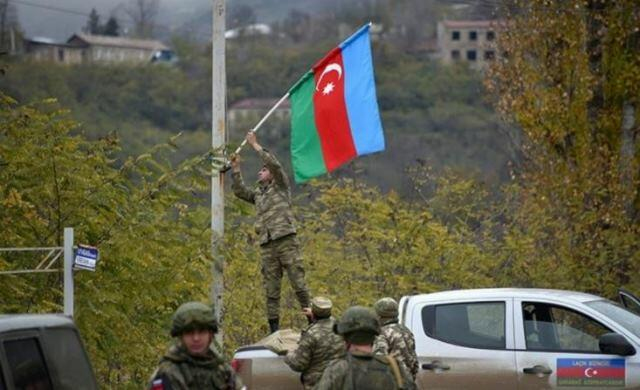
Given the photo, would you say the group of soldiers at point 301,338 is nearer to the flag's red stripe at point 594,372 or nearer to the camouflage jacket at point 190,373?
the camouflage jacket at point 190,373

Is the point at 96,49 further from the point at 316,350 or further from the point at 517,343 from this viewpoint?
the point at 316,350

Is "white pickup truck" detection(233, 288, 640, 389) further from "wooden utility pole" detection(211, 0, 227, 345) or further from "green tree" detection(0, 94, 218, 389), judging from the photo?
"wooden utility pole" detection(211, 0, 227, 345)

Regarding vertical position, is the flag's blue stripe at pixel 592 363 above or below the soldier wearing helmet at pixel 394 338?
below

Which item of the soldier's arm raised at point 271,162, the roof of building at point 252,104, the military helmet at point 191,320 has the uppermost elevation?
the roof of building at point 252,104

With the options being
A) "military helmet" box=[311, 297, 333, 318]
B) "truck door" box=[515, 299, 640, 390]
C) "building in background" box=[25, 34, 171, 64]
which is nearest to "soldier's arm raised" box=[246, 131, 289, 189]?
→ "truck door" box=[515, 299, 640, 390]

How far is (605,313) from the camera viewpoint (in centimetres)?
1434

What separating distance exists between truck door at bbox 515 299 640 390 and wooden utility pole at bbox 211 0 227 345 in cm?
363

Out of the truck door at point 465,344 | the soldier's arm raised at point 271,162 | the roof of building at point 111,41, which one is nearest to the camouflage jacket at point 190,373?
the truck door at point 465,344

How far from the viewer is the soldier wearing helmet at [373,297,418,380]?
12.7 m

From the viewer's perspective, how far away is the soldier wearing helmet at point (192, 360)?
8.41 metres

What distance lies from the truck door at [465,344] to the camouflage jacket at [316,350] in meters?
2.04

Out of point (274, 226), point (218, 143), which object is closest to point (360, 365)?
point (274, 226)

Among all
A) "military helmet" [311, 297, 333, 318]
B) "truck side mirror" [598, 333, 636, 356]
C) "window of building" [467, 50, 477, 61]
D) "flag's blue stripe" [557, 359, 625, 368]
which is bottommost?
"flag's blue stripe" [557, 359, 625, 368]

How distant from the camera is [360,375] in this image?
9.23m
